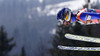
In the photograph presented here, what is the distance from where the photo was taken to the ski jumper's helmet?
159 inches

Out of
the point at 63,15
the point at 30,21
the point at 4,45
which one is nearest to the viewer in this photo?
the point at 63,15

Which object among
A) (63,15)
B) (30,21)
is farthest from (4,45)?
(63,15)

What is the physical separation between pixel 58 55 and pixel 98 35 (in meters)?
2.74

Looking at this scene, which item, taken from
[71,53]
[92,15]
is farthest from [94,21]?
[71,53]

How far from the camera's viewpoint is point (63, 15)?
4094 mm

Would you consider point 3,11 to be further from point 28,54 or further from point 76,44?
point 76,44

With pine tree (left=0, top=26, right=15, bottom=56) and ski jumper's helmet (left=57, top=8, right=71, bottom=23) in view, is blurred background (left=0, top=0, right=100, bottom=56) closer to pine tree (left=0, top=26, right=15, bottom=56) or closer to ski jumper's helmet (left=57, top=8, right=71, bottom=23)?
pine tree (left=0, top=26, right=15, bottom=56)

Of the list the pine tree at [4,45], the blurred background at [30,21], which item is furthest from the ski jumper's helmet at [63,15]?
the blurred background at [30,21]

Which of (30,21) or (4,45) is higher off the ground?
(30,21)

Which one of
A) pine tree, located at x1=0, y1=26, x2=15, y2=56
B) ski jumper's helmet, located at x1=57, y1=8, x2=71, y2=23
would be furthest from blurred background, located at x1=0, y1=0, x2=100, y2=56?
ski jumper's helmet, located at x1=57, y1=8, x2=71, y2=23

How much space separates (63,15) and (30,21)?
14004mm

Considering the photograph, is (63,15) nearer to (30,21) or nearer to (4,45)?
(4,45)

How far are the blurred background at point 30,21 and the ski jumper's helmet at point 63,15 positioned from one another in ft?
33.0

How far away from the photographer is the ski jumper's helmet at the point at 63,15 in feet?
13.3
